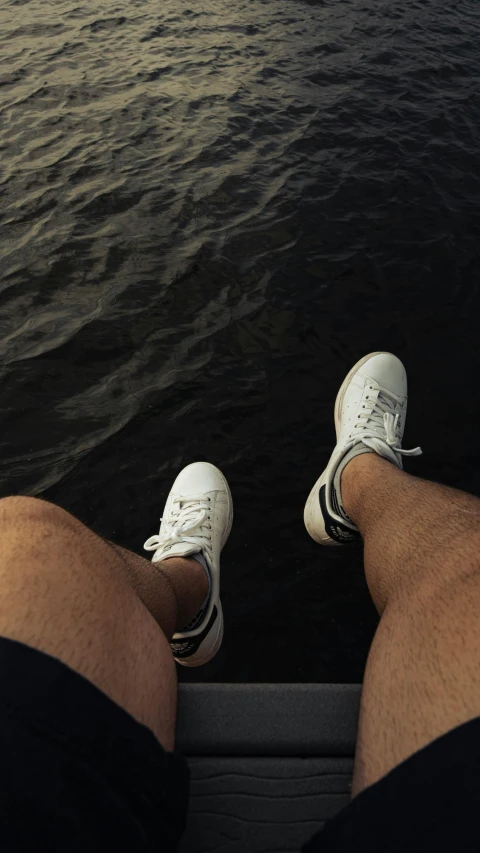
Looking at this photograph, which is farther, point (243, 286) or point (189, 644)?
point (243, 286)

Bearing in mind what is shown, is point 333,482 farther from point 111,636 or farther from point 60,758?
point 60,758

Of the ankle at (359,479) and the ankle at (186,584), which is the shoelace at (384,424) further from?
the ankle at (186,584)

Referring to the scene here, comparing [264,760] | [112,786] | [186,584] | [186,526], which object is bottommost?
[186,526]

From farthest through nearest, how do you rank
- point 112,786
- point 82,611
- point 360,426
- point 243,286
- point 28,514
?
point 243,286 → point 360,426 → point 28,514 → point 82,611 → point 112,786

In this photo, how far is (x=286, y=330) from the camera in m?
3.93

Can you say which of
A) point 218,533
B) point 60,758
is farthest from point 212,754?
point 218,533

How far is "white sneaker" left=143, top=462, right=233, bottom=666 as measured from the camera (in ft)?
7.40

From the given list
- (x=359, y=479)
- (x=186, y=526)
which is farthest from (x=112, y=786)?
(x=359, y=479)

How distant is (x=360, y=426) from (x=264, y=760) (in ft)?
5.94

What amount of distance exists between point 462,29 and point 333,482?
29.2 ft

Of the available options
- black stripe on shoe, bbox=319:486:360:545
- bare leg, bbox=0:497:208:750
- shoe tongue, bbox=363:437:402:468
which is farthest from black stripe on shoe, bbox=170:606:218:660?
shoe tongue, bbox=363:437:402:468

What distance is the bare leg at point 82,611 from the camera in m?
1.06

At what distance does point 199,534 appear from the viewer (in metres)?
2.59

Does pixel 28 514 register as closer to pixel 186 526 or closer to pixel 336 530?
pixel 186 526
